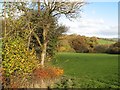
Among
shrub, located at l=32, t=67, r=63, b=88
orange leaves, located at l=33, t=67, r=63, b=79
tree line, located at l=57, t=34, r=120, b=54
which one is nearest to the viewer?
shrub, located at l=32, t=67, r=63, b=88

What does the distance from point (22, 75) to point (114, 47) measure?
16299 millimetres

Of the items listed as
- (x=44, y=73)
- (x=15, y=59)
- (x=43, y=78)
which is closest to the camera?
(x=15, y=59)

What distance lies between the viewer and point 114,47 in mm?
26047

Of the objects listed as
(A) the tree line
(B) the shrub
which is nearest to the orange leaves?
(B) the shrub

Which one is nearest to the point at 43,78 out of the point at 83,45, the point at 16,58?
the point at 16,58

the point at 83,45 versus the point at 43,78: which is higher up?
the point at 83,45

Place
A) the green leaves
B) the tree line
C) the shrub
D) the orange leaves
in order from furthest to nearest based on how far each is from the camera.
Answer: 1. the tree line
2. the orange leaves
3. the shrub
4. the green leaves

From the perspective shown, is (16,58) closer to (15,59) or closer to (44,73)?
(15,59)

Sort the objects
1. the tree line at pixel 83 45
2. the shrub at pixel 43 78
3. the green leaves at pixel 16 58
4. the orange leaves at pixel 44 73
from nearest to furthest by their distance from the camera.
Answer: the green leaves at pixel 16 58, the shrub at pixel 43 78, the orange leaves at pixel 44 73, the tree line at pixel 83 45

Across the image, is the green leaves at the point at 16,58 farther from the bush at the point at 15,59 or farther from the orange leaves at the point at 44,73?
the orange leaves at the point at 44,73

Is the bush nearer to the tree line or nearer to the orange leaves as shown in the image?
the orange leaves

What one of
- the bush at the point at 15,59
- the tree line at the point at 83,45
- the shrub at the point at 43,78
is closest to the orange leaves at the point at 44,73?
the shrub at the point at 43,78

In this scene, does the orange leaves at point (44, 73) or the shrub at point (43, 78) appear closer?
the shrub at point (43, 78)

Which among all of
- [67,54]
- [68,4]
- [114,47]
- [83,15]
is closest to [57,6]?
[68,4]
